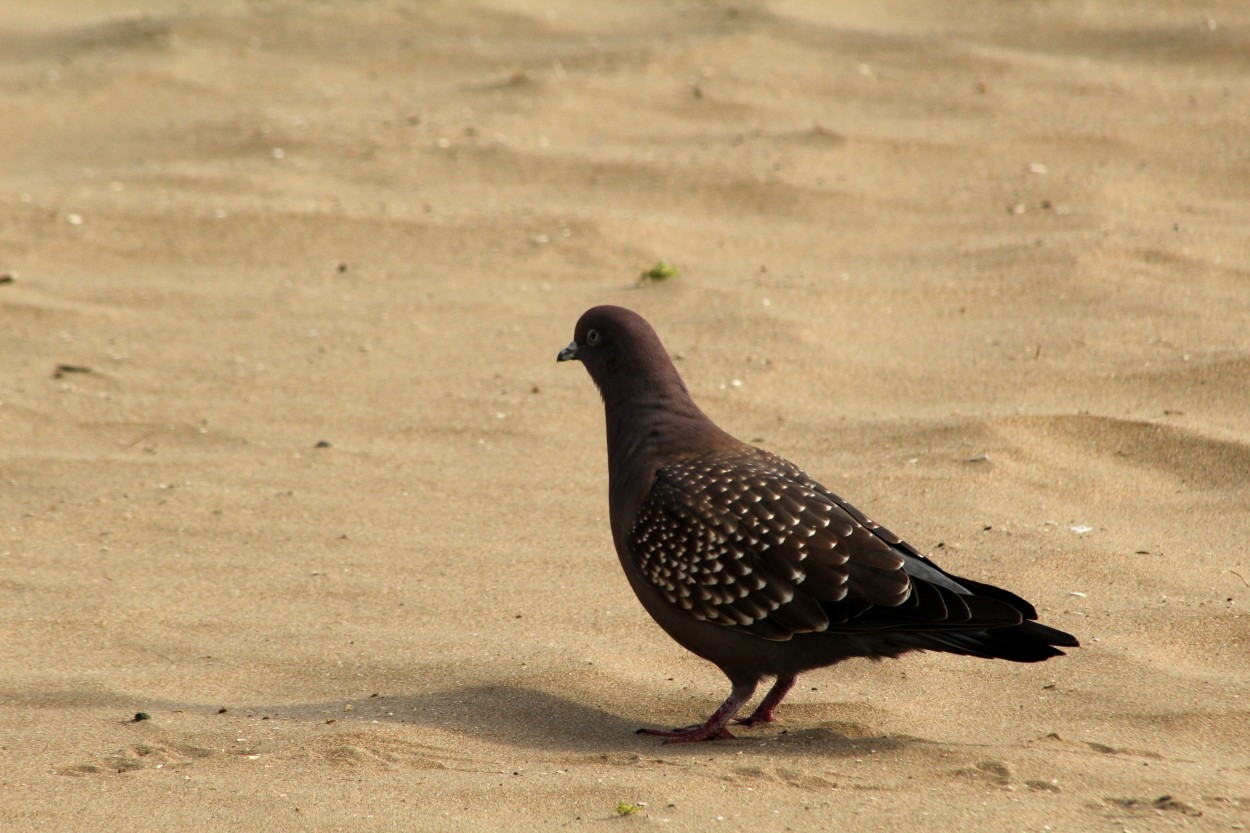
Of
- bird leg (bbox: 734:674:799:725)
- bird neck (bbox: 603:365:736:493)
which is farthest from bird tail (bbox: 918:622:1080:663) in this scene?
bird neck (bbox: 603:365:736:493)

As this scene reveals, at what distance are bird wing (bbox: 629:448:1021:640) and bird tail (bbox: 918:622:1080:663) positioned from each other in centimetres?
6

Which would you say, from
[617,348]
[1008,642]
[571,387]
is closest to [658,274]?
[571,387]

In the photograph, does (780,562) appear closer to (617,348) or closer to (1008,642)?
(1008,642)

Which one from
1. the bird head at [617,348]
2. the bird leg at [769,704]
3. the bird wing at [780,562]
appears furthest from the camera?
the bird head at [617,348]

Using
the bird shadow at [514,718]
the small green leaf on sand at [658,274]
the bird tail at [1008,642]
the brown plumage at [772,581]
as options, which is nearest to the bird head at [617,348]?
the brown plumage at [772,581]

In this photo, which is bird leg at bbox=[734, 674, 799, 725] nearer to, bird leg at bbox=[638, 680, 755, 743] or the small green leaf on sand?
bird leg at bbox=[638, 680, 755, 743]

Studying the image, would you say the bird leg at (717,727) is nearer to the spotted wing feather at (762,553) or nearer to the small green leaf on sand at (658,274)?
the spotted wing feather at (762,553)

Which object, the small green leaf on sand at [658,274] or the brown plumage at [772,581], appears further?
the small green leaf on sand at [658,274]

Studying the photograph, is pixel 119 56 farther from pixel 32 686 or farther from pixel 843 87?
pixel 32 686

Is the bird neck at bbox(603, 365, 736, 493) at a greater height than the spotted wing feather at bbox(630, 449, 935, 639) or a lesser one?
greater

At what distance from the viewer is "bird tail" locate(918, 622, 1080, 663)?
4.35 metres

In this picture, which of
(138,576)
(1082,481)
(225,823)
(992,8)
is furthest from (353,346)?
(992,8)

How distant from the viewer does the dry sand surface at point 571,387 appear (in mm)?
4414

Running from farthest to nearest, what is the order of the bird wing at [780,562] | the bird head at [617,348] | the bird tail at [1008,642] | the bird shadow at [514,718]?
the bird head at [617,348] < the bird shadow at [514,718] < the bird wing at [780,562] < the bird tail at [1008,642]
